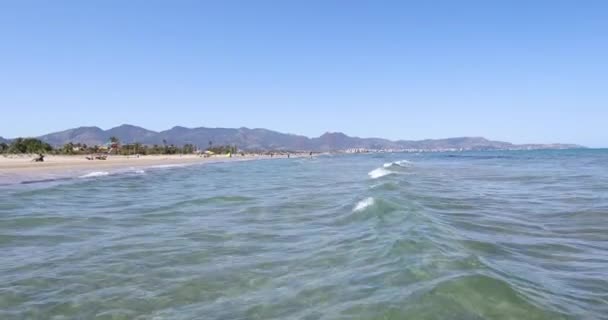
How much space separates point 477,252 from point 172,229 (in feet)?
26.2

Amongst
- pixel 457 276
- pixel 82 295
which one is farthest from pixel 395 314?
pixel 82 295

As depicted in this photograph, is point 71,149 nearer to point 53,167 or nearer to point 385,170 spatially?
point 53,167

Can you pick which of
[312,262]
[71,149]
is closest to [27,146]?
[71,149]

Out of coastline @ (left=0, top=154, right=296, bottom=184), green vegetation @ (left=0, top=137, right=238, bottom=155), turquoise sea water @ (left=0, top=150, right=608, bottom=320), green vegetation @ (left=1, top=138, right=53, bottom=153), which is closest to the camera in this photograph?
turquoise sea water @ (left=0, top=150, right=608, bottom=320)

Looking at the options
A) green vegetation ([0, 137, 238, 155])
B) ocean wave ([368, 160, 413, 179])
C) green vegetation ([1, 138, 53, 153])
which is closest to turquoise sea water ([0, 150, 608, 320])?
ocean wave ([368, 160, 413, 179])

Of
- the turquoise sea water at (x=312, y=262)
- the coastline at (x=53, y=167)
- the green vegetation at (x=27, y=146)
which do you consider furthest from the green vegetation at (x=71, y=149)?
the turquoise sea water at (x=312, y=262)

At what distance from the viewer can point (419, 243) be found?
916 centimetres

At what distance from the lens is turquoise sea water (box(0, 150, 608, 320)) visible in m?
5.95

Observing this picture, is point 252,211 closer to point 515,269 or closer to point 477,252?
point 477,252

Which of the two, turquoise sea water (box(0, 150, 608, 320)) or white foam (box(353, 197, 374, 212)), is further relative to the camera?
white foam (box(353, 197, 374, 212))

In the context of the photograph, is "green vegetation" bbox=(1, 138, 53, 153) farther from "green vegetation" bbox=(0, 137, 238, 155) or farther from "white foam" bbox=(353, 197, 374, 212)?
"white foam" bbox=(353, 197, 374, 212)

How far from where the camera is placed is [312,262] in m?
8.46

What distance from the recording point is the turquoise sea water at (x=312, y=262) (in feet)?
19.5

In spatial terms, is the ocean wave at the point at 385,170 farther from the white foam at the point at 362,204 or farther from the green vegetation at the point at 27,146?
the green vegetation at the point at 27,146
